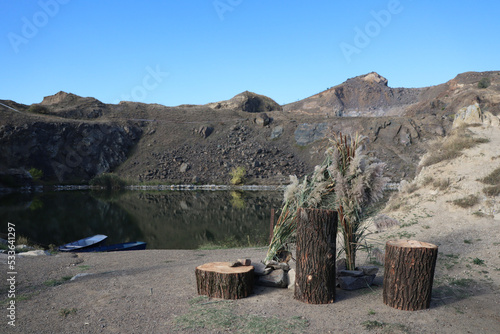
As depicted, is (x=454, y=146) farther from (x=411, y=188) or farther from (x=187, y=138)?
(x=187, y=138)

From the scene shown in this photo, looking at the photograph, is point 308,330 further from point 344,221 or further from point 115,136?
point 115,136

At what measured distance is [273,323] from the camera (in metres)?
4.68

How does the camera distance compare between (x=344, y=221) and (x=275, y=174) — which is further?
(x=275, y=174)

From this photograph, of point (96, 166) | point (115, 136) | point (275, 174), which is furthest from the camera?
point (115, 136)

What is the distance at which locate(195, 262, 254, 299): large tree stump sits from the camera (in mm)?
5586

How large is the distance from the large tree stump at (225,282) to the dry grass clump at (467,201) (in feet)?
27.6

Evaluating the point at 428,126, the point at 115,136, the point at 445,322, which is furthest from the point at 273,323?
the point at 115,136

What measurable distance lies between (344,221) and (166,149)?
52522mm

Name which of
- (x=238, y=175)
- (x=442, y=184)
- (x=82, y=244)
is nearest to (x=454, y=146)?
(x=442, y=184)

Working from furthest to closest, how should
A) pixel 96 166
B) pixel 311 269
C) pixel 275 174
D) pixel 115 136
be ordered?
pixel 115 136 < pixel 96 166 < pixel 275 174 < pixel 311 269

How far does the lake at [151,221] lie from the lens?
16.9 metres

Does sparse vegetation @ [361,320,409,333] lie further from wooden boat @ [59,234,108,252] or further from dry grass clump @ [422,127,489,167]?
wooden boat @ [59,234,108,252]

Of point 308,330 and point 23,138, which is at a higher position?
point 23,138

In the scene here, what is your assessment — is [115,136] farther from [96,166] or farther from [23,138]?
[23,138]
